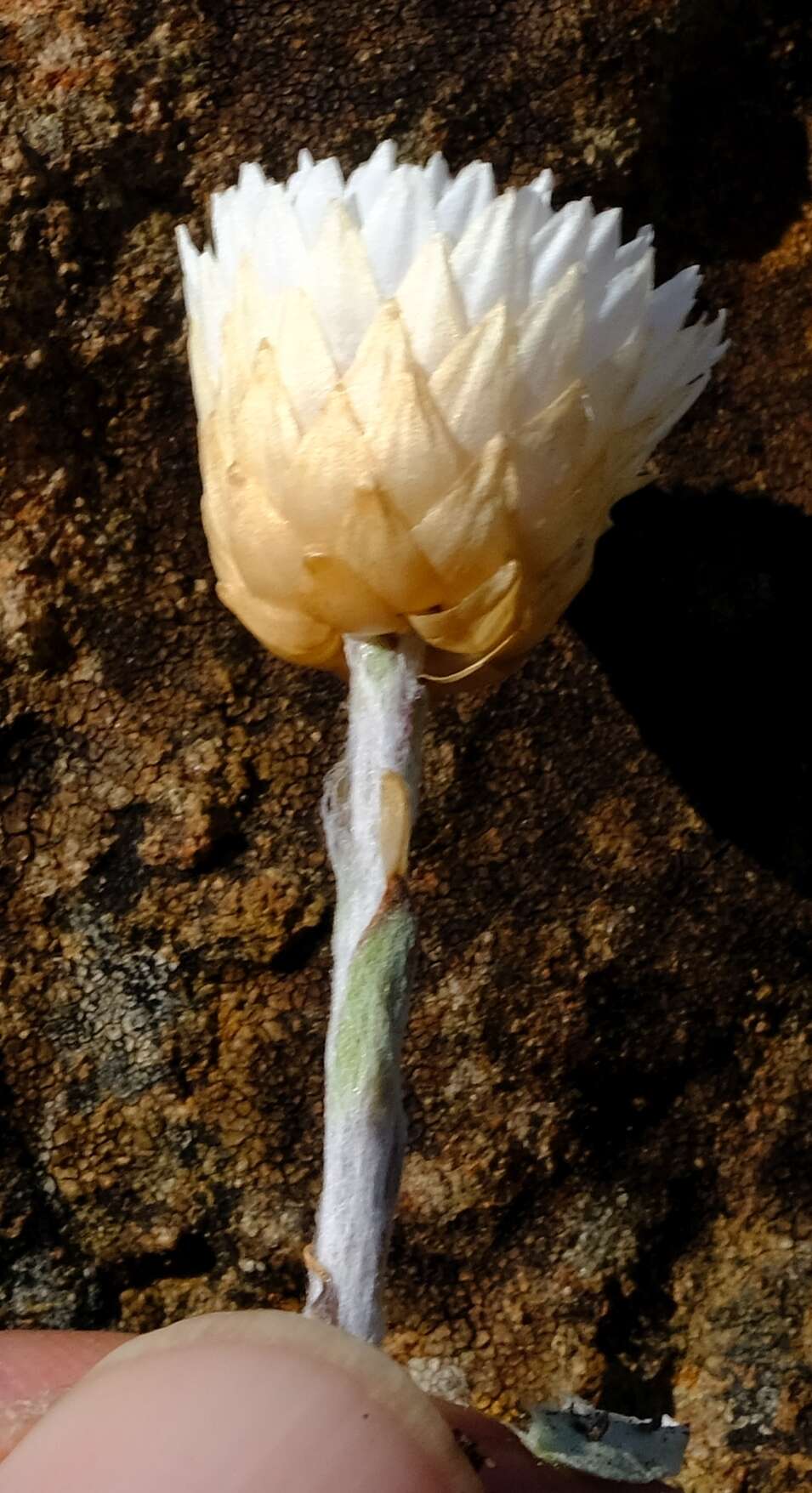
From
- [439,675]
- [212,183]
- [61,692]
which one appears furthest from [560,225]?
[61,692]

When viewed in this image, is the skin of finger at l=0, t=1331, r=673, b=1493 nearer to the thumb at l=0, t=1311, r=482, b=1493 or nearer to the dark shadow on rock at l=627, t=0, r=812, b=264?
the thumb at l=0, t=1311, r=482, b=1493

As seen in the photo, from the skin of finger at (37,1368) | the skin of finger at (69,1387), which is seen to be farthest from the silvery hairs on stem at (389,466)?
the skin of finger at (37,1368)

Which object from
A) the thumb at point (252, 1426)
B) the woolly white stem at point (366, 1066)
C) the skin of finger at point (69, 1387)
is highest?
the woolly white stem at point (366, 1066)

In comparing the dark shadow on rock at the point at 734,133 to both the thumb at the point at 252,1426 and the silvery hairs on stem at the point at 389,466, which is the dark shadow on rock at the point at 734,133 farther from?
the thumb at the point at 252,1426

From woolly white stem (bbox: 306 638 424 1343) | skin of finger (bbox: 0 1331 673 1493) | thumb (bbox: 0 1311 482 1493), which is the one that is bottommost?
skin of finger (bbox: 0 1331 673 1493)

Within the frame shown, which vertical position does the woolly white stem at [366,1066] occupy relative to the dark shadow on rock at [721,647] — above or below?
above

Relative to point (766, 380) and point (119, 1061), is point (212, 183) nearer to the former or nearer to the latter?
point (766, 380)

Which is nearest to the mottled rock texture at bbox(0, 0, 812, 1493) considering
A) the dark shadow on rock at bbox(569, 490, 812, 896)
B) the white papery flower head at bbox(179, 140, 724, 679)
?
the dark shadow on rock at bbox(569, 490, 812, 896)
